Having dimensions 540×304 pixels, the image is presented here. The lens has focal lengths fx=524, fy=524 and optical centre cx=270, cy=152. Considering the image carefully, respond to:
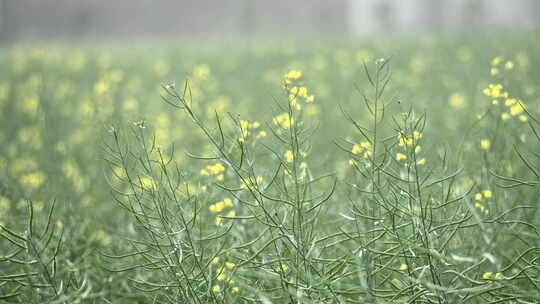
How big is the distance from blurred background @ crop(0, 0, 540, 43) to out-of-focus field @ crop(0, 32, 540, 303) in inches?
488

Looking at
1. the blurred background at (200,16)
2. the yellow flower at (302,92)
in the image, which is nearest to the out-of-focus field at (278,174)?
→ the yellow flower at (302,92)

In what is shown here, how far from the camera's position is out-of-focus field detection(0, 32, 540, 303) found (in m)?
1.60

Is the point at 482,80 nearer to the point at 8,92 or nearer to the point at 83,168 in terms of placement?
the point at 83,168

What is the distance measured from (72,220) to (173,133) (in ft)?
7.69

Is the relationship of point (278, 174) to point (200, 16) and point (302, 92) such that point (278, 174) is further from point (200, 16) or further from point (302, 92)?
point (200, 16)

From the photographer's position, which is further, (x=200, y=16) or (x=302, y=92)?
(x=200, y=16)

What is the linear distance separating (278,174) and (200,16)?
3706 centimetres

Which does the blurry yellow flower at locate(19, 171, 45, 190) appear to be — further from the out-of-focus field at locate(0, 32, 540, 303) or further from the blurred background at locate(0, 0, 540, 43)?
the blurred background at locate(0, 0, 540, 43)

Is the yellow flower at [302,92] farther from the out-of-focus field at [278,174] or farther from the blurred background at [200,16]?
the blurred background at [200,16]

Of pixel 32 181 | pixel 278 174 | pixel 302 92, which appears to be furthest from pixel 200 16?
pixel 302 92

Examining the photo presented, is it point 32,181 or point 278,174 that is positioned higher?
point 32,181

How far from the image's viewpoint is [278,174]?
96.6 inches

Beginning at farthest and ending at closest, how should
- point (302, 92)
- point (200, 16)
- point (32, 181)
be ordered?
point (200, 16) < point (32, 181) < point (302, 92)

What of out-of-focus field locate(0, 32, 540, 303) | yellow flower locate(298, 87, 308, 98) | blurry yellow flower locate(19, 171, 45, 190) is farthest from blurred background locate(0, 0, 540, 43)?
yellow flower locate(298, 87, 308, 98)
